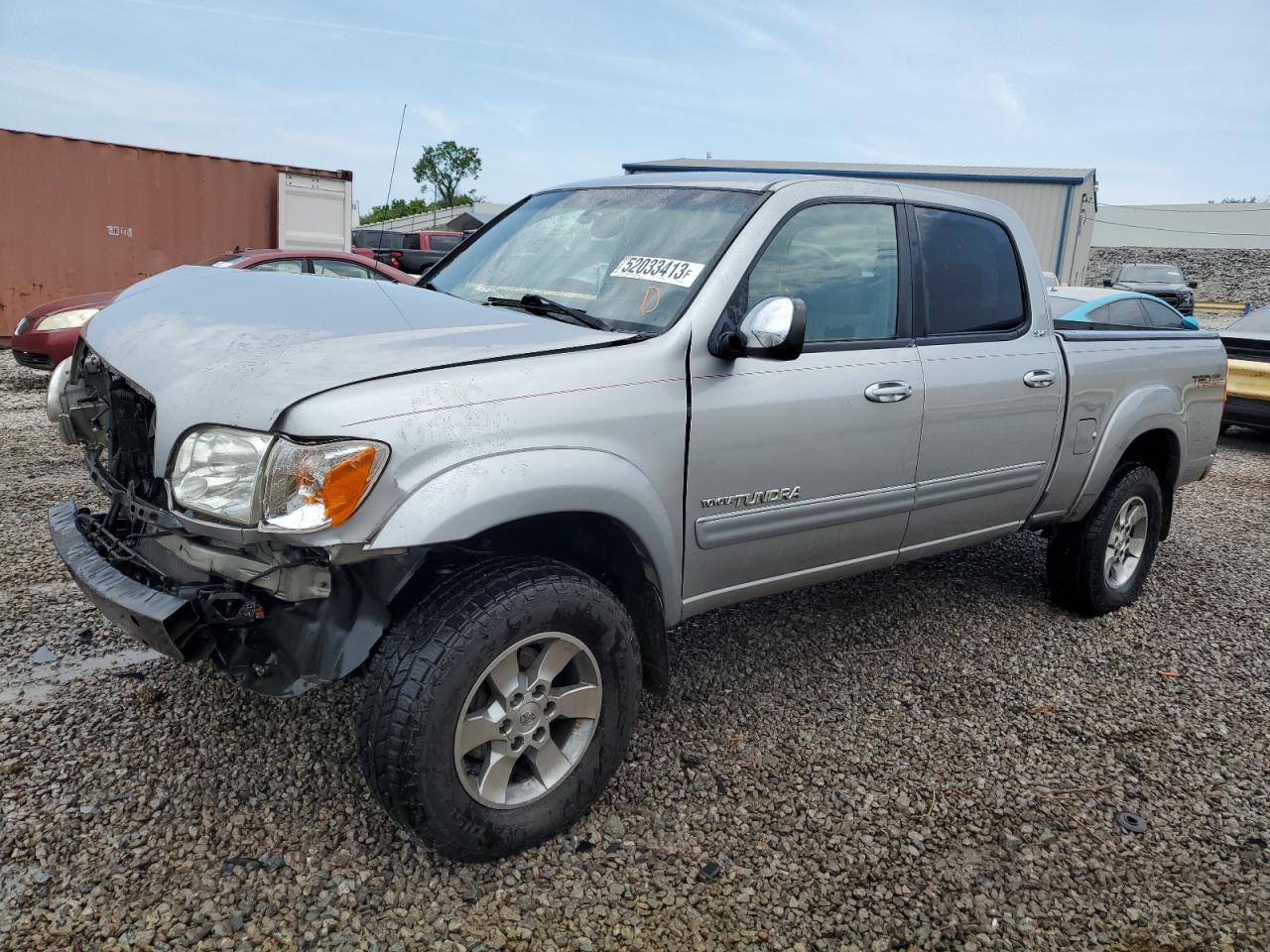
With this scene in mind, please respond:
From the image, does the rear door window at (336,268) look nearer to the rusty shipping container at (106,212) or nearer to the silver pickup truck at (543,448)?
the rusty shipping container at (106,212)

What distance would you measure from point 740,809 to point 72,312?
26.5ft

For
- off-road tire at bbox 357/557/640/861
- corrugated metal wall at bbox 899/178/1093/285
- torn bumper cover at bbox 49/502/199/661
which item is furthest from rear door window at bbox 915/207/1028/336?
corrugated metal wall at bbox 899/178/1093/285

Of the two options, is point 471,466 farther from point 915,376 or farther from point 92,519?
point 915,376

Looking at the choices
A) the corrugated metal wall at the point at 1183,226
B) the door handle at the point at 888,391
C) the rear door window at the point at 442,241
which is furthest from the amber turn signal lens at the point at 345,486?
the corrugated metal wall at the point at 1183,226

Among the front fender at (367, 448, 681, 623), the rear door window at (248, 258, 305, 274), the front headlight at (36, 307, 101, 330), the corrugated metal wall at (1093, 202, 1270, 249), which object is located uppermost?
the corrugated metal wall at (1093, 202, 1270, 249)

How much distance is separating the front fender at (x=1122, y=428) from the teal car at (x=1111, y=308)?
228 inches

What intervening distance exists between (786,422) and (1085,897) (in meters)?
1.55

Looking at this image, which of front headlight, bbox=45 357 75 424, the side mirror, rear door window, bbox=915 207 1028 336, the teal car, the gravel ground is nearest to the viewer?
the gravel ground

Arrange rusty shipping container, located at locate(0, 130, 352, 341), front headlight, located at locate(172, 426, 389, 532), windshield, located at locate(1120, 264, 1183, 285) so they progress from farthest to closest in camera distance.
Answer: windshield, located at locate(1120, 264, 1183, 285) → rusty shipping container, located at locate(0, 130, 352, 341) → front headlight, located at locate(172, 426, 389, 532)

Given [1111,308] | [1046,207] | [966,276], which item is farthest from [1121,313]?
[1046,207]

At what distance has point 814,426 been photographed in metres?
3.04

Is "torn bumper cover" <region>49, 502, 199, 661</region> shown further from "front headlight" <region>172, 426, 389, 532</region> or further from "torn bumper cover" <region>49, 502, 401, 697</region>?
"front headlight" <region>172, 426, 389, 532</region>

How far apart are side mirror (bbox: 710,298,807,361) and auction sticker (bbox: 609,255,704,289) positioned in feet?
0.76

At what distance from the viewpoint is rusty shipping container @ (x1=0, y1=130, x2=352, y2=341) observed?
487 inches
